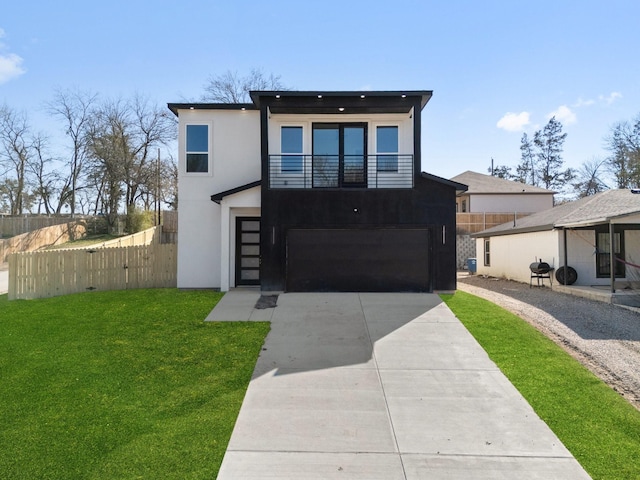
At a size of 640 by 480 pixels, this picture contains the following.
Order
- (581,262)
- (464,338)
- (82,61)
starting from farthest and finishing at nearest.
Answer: (82,61)
(581,262)
(464,338)

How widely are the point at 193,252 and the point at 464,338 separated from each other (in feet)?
27.7

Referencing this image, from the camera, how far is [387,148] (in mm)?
11859

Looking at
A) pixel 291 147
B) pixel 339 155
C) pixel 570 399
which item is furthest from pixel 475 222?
pixel 570 399

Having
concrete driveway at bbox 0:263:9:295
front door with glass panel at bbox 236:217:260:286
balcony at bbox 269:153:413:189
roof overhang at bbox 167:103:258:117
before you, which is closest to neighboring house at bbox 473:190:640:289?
balcony at bbox 269:153:413:189

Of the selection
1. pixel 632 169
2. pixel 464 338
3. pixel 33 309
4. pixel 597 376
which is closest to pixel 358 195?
pixel 464 338

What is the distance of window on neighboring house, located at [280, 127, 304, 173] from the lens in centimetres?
1179

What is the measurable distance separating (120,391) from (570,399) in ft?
18.6

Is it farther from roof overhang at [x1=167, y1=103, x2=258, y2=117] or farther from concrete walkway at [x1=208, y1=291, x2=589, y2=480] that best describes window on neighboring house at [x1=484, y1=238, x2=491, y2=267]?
roof overhang at [x1=167, y1=103, x2=258, y2=117]

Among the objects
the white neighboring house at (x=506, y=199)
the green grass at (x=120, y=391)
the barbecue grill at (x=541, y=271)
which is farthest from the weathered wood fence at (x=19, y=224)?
the barbecue grill at (x=541, y=271)

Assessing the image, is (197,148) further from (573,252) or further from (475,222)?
(475,222)

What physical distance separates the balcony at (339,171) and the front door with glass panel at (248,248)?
1663mm

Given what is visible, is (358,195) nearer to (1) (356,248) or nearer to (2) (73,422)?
(1) (356,248)

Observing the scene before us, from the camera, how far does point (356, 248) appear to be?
11180mm

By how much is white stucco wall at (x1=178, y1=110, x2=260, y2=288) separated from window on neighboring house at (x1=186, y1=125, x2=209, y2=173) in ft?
0.50
